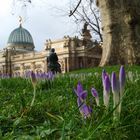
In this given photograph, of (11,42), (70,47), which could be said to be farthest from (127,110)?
(11,42)

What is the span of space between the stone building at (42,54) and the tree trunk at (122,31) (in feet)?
158

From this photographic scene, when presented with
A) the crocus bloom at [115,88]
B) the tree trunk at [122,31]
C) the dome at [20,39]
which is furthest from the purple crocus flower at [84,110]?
the dome at [20,39]

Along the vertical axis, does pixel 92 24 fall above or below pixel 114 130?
above

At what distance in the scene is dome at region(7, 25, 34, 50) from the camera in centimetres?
7769

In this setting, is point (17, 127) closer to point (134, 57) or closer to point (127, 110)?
point (127, 110)

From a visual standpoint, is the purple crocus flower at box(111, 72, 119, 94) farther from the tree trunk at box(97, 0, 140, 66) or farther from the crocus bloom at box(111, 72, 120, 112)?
the tree trunk at box(97, 0, 140, 66)

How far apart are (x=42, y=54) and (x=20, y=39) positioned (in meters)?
8.70

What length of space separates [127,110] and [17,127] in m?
0.45

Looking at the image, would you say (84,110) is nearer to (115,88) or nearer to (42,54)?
(115,88)

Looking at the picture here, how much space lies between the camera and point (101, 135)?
1450mm

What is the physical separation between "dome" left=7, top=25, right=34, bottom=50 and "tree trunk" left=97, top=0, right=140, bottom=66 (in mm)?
66384

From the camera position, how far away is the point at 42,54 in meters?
70.3

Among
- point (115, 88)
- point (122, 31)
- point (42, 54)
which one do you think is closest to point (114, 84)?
point (115, 88)

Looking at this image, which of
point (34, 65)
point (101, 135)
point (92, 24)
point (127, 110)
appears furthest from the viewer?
point (34, 65)
